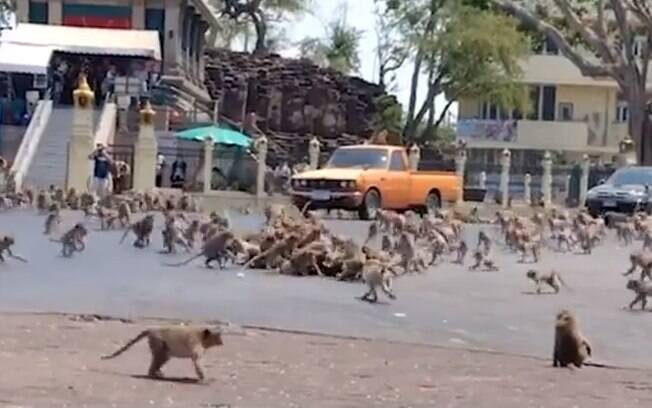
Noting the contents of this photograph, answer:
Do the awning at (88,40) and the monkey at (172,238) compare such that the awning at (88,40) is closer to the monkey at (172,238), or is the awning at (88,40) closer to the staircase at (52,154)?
the staircase at (52,154)

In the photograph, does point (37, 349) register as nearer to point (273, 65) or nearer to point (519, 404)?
point (519, 404)

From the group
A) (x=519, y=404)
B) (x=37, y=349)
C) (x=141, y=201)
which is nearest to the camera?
(x=519, y=404)

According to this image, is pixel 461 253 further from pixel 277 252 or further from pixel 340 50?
pixel 340 50

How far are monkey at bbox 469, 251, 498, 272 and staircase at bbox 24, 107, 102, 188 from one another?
19.1 meters

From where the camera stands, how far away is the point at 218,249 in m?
19.7

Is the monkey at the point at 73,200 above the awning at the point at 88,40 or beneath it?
beneath

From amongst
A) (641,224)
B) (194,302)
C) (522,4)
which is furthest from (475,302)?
(522,4)

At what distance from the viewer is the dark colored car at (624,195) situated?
37.5m

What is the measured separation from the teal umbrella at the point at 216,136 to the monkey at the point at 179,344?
3561 centimetres

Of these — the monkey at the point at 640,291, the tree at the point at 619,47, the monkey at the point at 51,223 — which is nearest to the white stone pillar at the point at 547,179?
the tree at the point at 619,47

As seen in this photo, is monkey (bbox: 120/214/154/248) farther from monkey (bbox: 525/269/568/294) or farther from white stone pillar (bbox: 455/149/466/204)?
white stone pillar (bbox: 455/149/466/204)

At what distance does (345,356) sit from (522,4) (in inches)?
1803

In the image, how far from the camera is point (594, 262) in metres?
24.7

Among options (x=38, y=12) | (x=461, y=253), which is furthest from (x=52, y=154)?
(x=461, y=253)
